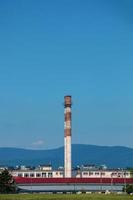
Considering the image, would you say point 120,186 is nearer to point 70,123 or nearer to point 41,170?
point 70,123

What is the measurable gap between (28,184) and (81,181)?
363 inches

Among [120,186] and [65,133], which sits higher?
[65,133]

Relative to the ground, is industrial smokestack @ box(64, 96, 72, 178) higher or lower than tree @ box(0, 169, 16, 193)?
higher

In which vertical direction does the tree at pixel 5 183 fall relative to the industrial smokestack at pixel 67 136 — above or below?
below

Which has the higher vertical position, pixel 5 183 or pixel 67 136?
pixel 67 136

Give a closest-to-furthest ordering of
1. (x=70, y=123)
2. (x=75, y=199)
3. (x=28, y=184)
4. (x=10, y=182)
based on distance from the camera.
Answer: (x=75, y=199) → (x=10, y=182) → (x=28, y=184) → (x=70, y=123)

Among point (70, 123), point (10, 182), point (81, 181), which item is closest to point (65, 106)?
point (70, 123)

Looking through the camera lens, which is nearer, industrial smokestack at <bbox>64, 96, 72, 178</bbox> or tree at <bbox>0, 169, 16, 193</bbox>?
tree at <bbox>0, 169, 16, 193</bbox>

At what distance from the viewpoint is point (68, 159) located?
103 metres

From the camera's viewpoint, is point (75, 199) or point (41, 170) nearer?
point (75, 199)

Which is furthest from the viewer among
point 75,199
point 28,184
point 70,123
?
point 70,123

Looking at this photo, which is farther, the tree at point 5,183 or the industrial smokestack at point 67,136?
the industrial smokestack at point 67,136

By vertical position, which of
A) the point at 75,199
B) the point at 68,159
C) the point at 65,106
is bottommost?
the point at 75,199

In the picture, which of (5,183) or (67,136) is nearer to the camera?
(5,183)
